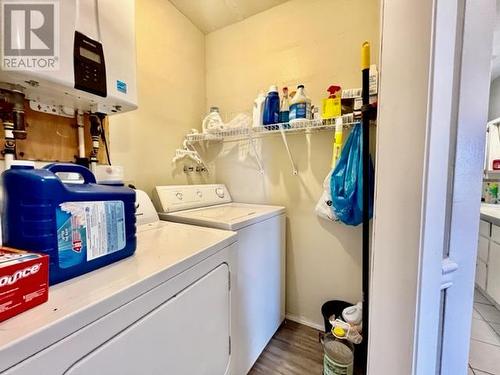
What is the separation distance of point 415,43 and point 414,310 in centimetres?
82

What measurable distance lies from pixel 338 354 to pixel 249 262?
83 centimetres

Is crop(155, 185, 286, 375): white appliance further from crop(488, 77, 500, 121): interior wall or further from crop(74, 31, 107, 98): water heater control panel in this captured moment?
crop(488, 77, 500, 121): interior wall

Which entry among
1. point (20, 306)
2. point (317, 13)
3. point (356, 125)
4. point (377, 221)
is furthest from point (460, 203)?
point (317, 13)

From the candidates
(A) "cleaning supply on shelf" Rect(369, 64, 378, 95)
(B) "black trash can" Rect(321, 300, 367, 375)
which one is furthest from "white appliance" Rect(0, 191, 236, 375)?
(A) "cleaning supply on shelf" Rect(369, 64, 378, 95)

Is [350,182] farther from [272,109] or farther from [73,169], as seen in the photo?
[73,169]

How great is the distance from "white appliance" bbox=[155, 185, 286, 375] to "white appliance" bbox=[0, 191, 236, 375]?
169 mm

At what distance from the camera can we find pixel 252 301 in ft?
4.75

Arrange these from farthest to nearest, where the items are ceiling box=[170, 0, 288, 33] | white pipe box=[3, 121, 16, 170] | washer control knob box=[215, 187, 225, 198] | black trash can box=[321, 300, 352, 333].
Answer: washer control knob box=[215, 187, 225, 198], ceiling box=[170, 0, 288, 33], black trash can box=[321, 300, 352, 333], white pipe box=[3, 121, 16, 170]

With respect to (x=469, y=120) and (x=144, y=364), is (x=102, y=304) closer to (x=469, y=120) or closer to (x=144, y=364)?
(x=144, y=364)

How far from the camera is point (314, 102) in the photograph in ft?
6.22

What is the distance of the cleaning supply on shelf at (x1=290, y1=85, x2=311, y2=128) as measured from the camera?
1.66 meters

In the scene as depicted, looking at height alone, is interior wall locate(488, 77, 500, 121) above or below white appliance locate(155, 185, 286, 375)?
above

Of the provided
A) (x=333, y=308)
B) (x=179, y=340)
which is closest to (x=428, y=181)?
(x=179, y=340)

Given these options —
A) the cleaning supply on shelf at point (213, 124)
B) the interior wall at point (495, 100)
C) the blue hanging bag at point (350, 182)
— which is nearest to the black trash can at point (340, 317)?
the blue hanging bag at point (350, 182)
